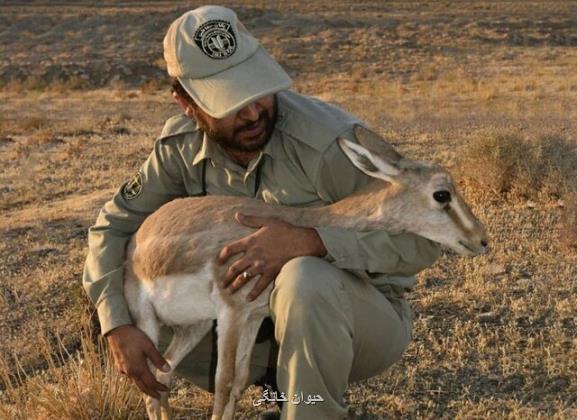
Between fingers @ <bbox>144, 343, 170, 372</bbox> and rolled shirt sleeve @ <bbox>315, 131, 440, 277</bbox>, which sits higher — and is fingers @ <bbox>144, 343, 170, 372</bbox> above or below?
below

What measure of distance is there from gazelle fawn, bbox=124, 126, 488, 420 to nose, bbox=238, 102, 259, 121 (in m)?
0.37

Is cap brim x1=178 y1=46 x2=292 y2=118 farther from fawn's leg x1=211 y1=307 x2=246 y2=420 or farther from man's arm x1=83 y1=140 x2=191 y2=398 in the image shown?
fawn's leg x1=211 y1=307 x2=246 y2=420

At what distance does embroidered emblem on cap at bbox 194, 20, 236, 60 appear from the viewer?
12.0ft

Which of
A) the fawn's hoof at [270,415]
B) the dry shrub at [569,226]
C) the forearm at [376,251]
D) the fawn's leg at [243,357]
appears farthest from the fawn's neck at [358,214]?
the dry shrub at [569,226]

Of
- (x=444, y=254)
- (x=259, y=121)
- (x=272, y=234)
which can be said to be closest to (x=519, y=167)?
(x=444, y=254)

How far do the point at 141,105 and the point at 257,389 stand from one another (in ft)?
59.9

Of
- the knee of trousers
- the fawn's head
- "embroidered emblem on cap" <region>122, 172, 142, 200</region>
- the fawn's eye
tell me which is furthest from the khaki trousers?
"embroidered emblem on cap" <region>122, 172, 142, 200</region>

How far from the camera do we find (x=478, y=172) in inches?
353

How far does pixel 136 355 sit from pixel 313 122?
1.34 meters

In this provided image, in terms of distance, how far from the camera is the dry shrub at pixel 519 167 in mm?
8672

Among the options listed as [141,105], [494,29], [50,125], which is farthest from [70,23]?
[50,125]

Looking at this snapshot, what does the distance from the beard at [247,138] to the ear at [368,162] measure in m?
0.36

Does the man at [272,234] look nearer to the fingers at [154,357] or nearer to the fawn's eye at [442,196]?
the fingers at [154,357]

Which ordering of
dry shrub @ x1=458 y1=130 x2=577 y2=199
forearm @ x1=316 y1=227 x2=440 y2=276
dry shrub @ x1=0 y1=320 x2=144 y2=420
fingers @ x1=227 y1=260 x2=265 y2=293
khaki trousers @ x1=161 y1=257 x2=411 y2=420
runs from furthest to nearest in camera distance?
dry shrub @ x1=458 y1=130 x2=577 y2=199, dry shrub @ x1=0 y1=320 x2=144 y2=420, forearm @ x1=316 y1=227 x2=440 y2=276, fingers @ x1=227 y1=260 x2=265 y2=293, khaki trousers @ x1=161 y1=257 x2=411 y2=420
